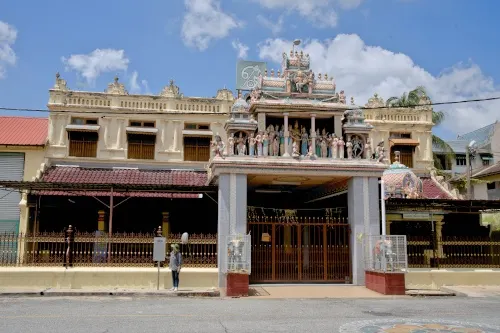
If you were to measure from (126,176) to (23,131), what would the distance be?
6.39 metres

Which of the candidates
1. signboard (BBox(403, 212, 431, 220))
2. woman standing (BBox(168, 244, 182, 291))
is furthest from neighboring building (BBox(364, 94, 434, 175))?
woman standing (BBox(168, 244, 182, 291))

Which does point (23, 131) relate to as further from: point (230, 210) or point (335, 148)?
point (335, 148)

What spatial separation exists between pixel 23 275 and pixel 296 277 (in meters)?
9.22

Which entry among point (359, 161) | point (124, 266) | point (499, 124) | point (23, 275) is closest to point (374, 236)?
point (359, 161)

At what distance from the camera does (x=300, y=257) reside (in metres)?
18.7

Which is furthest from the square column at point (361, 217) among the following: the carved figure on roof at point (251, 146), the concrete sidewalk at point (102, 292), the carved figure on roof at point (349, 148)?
the concrete sidewalk at point (102, 292)

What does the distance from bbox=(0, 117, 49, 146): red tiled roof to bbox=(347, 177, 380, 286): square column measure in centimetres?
1521

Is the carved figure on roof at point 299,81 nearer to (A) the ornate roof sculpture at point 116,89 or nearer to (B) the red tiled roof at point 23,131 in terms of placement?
(A) the ornate roof sculpture at point 116,89

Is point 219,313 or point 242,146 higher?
point 242,146

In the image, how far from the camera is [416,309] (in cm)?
1362

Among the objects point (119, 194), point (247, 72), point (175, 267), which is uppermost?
point (247, 72)

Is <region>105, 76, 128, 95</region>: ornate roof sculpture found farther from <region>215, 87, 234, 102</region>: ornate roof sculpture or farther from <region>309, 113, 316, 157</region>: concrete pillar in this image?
<region>309, 113, 316, 157</region>: concrete pillar

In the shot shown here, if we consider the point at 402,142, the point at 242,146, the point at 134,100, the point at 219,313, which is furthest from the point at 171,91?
the point at 219,313

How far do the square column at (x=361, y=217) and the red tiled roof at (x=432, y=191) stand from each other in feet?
23.8
